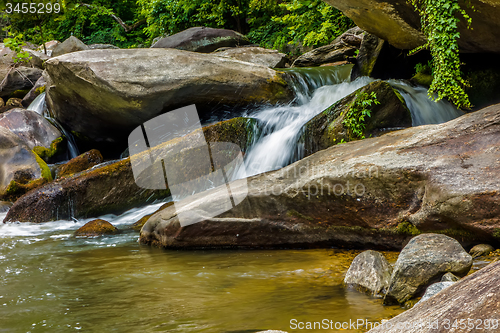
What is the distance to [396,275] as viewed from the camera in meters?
2.90

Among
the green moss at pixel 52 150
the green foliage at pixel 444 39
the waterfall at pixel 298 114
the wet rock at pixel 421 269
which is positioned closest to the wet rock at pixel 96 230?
the waterfall at pixel 298 114

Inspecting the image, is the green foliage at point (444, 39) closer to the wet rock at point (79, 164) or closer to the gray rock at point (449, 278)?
the gray rock at point (449, 278)

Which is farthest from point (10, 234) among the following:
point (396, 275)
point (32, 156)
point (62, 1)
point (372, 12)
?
point (62, 1)

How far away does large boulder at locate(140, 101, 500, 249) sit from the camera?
376 cm

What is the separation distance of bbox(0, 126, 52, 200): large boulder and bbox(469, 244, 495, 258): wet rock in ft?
26.3

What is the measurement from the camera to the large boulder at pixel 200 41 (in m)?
14.9

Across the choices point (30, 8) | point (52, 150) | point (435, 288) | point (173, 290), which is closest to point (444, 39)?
point (435, 288)

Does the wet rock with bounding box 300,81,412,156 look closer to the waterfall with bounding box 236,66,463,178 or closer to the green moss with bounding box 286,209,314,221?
the waterfall with bounding box 236,66,463,178

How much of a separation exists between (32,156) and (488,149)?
28.5 feet

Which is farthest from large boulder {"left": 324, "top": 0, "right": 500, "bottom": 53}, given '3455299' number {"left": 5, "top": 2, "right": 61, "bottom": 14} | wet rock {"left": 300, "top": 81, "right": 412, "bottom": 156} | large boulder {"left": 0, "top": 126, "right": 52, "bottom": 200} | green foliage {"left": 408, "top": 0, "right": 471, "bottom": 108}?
'3455299' number {"left": 5, "top": 2, "right": 61, "bottom": 14}

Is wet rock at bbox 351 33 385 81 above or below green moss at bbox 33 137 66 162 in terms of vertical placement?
above

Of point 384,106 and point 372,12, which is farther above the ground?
point 372,12

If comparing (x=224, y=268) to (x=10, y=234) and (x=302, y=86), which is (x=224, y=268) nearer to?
(x=10, y=234)

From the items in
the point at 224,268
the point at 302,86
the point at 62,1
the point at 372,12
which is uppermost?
the point at 62,1
